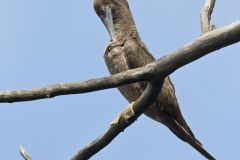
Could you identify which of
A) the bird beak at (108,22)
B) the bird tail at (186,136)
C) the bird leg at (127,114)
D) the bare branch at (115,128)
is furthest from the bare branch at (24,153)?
the bird beak at (108,22)

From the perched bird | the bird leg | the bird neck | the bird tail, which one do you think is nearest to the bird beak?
the perched bird

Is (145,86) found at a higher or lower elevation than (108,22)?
lower

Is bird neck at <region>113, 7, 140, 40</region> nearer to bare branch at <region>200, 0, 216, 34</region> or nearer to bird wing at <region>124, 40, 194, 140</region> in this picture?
bird wing at <region>124, 40, 194, 140</region>

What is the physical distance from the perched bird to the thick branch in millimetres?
2828

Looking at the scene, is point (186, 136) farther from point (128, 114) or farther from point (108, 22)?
point (128, 114)

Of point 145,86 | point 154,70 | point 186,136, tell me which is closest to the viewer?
point 154,70

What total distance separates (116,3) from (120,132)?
381cm

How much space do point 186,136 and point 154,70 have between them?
114 inches

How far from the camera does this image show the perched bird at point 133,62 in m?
8.55

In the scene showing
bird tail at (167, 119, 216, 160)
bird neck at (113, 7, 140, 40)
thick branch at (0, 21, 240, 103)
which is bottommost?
bird tail at (167, 119, 216, 160)

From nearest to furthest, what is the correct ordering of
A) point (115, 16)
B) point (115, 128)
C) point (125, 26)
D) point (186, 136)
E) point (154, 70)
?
point (154, 70) < point (115, 128) < point (186, 136) < point (125, 26) < point (115, 16)

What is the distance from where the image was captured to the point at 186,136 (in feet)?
26.6

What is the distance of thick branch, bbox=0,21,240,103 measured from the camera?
5129 millimetres

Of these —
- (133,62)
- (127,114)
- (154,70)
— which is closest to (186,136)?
(133,62)
